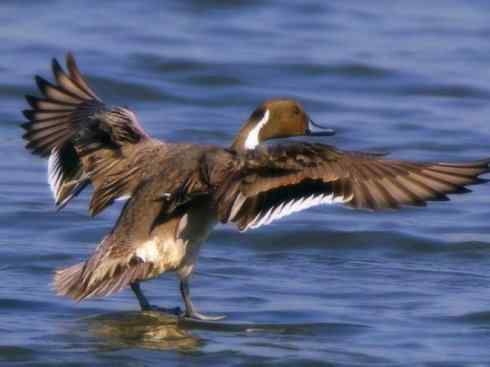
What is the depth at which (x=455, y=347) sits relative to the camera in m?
6.66

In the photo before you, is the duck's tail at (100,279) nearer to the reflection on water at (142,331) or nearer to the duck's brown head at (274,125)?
the reflection on water at (142,331)

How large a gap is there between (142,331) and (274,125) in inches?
51.3

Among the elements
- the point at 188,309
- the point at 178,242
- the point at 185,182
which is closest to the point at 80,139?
the point at 185,182

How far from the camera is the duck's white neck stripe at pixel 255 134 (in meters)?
7.33

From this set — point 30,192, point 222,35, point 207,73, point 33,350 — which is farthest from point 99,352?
point 222,35

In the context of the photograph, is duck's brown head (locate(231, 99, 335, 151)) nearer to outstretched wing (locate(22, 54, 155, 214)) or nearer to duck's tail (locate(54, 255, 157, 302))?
outstretched wing (locate(22, 54, 155, 214))

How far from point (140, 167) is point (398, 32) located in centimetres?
888

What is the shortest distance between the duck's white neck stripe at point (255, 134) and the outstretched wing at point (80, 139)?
492 mm

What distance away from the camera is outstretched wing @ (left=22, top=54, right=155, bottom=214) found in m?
7.09

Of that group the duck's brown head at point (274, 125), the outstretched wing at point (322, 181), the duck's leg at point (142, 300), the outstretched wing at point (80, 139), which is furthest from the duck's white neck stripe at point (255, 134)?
the duck's leg at point (142, 300)

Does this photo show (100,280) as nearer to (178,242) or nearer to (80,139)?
(178,242)

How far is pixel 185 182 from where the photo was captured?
6.80 m

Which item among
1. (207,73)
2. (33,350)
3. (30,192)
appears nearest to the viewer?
(33,350)

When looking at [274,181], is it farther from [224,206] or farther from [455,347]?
[455,347]
